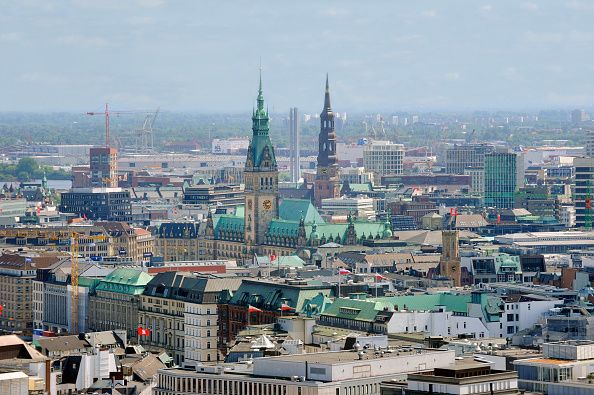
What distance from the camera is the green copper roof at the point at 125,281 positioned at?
166 metres

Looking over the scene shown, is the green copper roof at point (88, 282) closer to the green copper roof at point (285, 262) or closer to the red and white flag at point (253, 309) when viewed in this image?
the green copper roof at point (285, 262)

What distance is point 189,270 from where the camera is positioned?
184 metres

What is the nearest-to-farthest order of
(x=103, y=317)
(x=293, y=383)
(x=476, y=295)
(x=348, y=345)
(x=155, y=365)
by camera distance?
1. (x=293, y=383)
2. (x=348, y=345)
3. (x=155, y=365)
4. (x=476, y=295)
5. (x=103, y=317)

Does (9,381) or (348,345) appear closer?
(9,381)

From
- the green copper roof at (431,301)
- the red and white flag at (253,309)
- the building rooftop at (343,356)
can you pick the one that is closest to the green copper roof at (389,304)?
the green copper roof at (431,301)

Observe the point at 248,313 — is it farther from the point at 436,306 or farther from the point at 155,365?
the point at 155,365

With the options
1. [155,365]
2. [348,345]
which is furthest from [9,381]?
[155,365]

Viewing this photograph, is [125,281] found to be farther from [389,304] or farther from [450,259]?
[389,304]

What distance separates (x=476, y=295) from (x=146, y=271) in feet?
140

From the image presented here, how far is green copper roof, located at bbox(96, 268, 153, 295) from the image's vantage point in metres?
166

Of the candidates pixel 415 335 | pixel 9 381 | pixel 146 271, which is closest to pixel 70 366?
pixel 415 335

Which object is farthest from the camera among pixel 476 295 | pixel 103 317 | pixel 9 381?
pixel 103 317

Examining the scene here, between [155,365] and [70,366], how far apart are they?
751 centimetres

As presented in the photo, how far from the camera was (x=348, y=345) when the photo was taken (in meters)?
115
